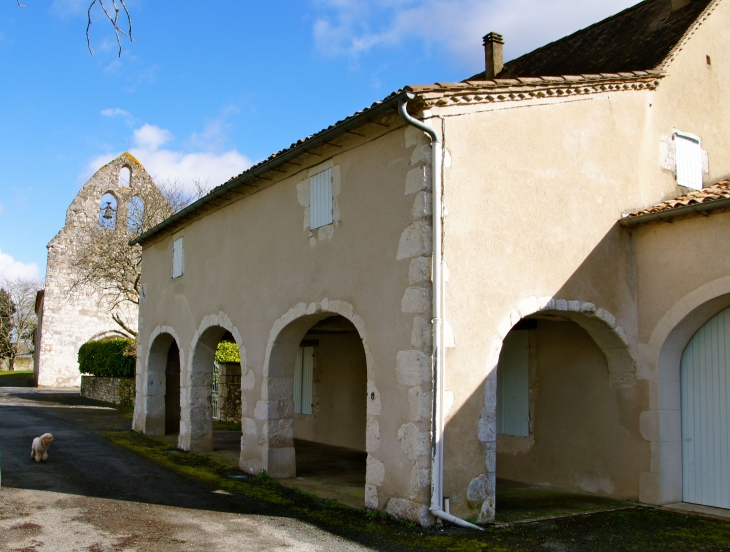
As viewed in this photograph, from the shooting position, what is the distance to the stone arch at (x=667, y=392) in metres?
7.50

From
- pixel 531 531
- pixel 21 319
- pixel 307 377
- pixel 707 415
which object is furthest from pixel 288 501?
pixel 21 319

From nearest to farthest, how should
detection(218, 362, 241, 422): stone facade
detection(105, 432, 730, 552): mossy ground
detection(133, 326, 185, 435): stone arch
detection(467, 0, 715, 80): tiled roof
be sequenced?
detection(105, 432, 730, 552): mossy ground < detection(467, 0, 715, 80): tiled roof < detection(133, 326, 185, 435): stone arch < detection(218, 362, 241, 422): stone facade

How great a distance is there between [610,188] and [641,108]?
130 centimetres

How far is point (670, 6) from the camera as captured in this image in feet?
34.8

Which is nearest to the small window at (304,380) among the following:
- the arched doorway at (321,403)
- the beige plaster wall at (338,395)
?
the arched doorway at (321,403)

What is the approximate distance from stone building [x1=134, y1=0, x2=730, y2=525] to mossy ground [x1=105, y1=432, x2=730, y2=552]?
0.27 m

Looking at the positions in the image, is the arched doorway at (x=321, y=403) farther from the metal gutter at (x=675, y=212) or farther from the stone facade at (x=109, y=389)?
the stone facade at (x=109, y=389)

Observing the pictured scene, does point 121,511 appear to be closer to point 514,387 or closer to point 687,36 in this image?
point 514,387

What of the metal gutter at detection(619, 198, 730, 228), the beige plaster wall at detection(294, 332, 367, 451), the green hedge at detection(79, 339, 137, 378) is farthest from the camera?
the green hedge at detection(79, 339, 137, 378)

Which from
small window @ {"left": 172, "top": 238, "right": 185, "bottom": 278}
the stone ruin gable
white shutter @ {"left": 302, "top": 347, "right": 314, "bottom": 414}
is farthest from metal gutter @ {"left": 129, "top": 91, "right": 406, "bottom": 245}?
the stone ruin gable

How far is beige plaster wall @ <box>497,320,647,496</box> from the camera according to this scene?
7.88m

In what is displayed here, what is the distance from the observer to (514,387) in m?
9.18

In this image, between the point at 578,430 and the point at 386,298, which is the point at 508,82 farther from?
the point at 578,430

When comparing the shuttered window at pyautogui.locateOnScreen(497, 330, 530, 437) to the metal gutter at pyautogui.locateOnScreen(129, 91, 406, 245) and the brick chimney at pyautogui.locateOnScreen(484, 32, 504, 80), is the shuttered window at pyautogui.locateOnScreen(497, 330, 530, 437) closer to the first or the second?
the metal gutter at pyautogui.locateOnScreen(129, 91, 406, 245)
